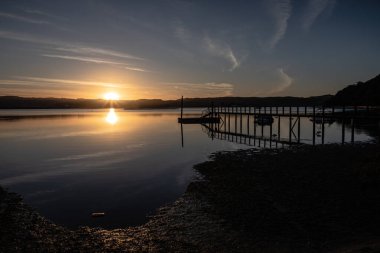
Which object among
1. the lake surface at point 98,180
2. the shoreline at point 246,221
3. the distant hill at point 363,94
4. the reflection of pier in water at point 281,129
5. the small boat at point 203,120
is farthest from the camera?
the small boat at point 203,120

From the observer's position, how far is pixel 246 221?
1094cm

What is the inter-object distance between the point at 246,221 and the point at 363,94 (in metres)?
88.7

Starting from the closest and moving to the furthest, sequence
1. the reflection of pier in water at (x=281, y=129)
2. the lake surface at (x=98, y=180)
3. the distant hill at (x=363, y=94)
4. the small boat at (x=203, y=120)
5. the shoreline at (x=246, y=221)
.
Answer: the shoreline at (x=246, y=221) → the lake surface at (x=98, y=180) → the reflection of pier in water at (x=281, y=129) → the distant hill at (x=363, y=94) → the small boat at (x=203, y=120)

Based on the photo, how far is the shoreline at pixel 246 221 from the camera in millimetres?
9250

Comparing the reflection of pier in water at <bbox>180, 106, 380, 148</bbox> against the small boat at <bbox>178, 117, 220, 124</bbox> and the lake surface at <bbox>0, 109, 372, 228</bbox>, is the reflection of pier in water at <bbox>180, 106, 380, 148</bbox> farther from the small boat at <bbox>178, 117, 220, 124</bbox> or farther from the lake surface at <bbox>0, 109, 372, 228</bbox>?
the lake surface at <bbox>0, 109, 372, 228</bbox>

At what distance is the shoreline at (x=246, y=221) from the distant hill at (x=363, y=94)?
5580cm

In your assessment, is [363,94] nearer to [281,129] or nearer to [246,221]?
[281,129]

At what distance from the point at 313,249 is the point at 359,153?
706 inches

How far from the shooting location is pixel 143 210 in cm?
1358

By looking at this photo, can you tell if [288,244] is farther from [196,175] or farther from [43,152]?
[43,152]

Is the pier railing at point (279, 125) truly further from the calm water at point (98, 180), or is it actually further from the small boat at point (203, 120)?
the calm water at point (98, 180)

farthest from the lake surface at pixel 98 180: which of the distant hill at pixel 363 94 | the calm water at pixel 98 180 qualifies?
the distant hill at pixel 363 94

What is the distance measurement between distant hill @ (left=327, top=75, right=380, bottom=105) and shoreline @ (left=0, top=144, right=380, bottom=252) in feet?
183

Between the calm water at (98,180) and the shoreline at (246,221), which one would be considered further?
the calm water at (98,180)
